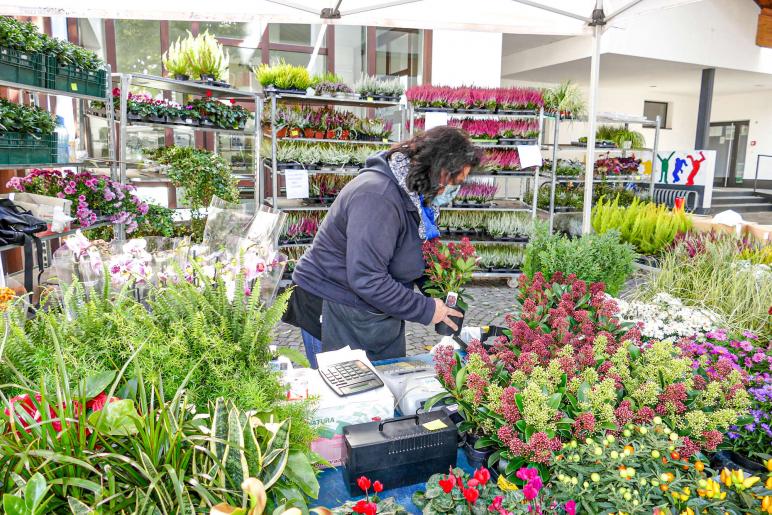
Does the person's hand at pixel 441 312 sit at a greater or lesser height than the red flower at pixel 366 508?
greater

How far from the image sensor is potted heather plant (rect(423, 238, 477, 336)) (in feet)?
7.05

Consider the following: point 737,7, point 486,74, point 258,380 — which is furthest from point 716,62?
point 258,380

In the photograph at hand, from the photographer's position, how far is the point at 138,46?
8281mm

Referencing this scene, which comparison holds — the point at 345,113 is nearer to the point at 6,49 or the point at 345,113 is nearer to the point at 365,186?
the point at 6,49

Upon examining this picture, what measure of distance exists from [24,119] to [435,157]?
122 inches

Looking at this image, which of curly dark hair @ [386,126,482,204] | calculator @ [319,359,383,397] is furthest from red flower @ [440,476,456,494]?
curly dark hair @ [386,126,482,204]

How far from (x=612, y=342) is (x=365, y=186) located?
42.7 inches

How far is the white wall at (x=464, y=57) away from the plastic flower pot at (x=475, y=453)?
8209mm

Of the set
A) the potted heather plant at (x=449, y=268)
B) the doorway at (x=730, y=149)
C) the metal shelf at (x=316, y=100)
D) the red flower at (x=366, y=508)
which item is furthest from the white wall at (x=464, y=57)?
the doorway at (x=730, y=149)

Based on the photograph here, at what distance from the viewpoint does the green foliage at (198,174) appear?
16.6 feet

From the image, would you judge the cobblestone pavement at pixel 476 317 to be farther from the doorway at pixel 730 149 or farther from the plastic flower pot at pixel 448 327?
the doorway at pixel 730 149

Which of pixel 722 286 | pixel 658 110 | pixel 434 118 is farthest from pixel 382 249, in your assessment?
pixel 658 110

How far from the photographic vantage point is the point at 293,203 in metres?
6.17

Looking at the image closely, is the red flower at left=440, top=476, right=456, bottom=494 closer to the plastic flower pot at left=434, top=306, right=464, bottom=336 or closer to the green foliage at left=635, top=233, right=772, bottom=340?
the plastic flower pot at left=434, top=306, right=464, bottom=336
